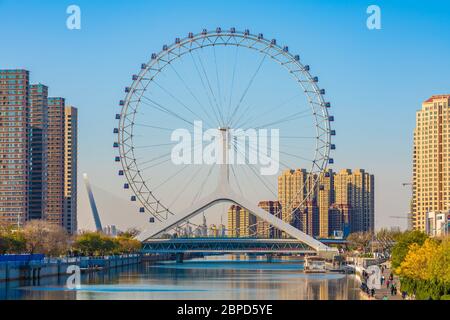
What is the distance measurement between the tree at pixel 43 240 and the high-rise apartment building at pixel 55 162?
40508 mm

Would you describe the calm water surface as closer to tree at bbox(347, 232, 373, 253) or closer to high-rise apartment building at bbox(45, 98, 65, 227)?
tree at bbox(347, 232, 373, 253)

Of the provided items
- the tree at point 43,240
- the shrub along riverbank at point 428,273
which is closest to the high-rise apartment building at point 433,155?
the tree at point 43,240

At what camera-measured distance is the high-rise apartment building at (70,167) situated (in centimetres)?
12975

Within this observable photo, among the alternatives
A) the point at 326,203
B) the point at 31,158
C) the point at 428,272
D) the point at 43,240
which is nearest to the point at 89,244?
the point at 43,240

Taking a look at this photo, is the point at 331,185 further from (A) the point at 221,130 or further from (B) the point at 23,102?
(A) the point at 221,130

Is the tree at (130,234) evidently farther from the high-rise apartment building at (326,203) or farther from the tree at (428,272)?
the tree at (428,272)

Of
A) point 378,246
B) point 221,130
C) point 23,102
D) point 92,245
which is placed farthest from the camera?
point 23,102

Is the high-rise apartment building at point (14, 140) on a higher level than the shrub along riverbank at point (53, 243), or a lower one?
higher

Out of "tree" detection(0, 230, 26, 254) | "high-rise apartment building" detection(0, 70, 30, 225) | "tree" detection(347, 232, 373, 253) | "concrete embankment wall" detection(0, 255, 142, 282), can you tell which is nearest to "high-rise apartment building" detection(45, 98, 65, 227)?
"high-rise apartment building" detection(0, 70, 30, 225)

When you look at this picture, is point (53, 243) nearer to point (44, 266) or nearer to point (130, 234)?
point (44, 266)

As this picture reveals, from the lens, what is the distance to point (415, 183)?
4815 inches

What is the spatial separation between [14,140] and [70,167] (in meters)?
20.3

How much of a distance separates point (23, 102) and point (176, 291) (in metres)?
71.1
